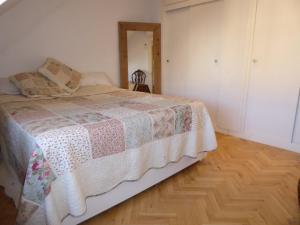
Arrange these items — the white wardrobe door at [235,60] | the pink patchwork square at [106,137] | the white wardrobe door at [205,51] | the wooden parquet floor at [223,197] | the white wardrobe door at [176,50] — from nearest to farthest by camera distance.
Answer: the pink patchwork square at [106,137]
the wooden parquet floor at [223,197]
the white wardrobe door at [235,60]
the white wardrobe door at [205,51]
the white wardrobe door at [176,50]

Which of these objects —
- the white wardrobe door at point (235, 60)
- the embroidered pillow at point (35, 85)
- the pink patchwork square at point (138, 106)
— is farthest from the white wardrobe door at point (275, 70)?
the embroidered pillow at point (35, 85)

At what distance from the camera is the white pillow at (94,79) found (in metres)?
3.20

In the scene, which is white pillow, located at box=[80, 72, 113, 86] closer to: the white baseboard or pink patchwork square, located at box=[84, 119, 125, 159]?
pink patchwork square, located at box=[84, 119, 125, 159]

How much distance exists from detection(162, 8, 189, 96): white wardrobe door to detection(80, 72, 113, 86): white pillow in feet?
3.95

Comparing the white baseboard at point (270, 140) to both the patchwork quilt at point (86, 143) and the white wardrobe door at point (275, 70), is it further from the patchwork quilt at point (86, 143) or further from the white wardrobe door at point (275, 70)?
the patchwork quilt at point (86, 143)

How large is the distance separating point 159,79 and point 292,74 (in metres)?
2.15

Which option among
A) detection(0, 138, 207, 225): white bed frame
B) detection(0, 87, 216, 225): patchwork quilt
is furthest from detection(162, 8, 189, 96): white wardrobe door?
detection(0, 138, 207, 225): white bed frame

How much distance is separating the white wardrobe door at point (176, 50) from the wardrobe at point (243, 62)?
2 cm

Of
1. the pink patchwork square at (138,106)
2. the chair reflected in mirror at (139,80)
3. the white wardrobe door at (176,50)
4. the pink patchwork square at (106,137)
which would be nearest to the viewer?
the pink patchwork square at (106,137)

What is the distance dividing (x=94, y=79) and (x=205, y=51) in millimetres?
1698

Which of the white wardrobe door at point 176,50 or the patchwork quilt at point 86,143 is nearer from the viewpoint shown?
the patchwork quilt at point 86,143

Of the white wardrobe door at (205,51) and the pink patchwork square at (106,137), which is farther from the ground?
the white wardrobe door at (205,51)

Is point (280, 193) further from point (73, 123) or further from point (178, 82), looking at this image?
point (178, 82)

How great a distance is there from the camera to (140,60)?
3.91m
